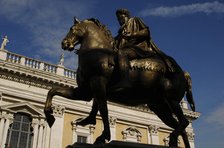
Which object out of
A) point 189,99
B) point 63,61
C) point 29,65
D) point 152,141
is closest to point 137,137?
point 152,141

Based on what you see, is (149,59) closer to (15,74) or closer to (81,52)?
(81,52)

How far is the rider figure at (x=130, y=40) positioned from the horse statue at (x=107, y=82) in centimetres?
12

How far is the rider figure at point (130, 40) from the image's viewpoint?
4.91 metres

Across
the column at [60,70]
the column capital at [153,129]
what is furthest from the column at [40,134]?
the column capital at [153,129]

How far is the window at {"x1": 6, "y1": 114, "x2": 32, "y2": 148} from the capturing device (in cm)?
2045

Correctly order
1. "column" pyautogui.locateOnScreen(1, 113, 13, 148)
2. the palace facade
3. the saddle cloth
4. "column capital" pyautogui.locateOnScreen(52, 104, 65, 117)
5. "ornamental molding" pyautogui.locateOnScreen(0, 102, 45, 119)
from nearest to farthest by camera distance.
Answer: the saddle cloth
"column" pyautogui.locateOnScreen(1, 113, 13, 148)
"ornamental molding" pyautogui.locateOnScreen(0, 102, 45, 119)
the palace facade
"column capital" pyautogui.locateOnScreen(52, 104, 65, 117)

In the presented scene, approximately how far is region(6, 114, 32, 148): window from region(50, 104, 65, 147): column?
153cm

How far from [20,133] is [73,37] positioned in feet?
56.6

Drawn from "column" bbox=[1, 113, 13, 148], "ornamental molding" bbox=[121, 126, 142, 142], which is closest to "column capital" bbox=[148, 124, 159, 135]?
"ornamental molding" bbox=[121, 126, 142, 142]

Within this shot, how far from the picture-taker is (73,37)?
521 centimetres

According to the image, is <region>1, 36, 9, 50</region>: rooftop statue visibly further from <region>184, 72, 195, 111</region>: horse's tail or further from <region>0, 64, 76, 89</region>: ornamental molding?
<region>184, 72, 195, 111</region>: horse's tail

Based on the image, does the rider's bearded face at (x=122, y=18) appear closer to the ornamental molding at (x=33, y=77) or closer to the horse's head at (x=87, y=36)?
the horse's head at (x=87, y=36)

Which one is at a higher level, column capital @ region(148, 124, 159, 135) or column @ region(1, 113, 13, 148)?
column capital @ region(148, 124, 159, 135)

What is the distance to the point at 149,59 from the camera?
17.0 feet
